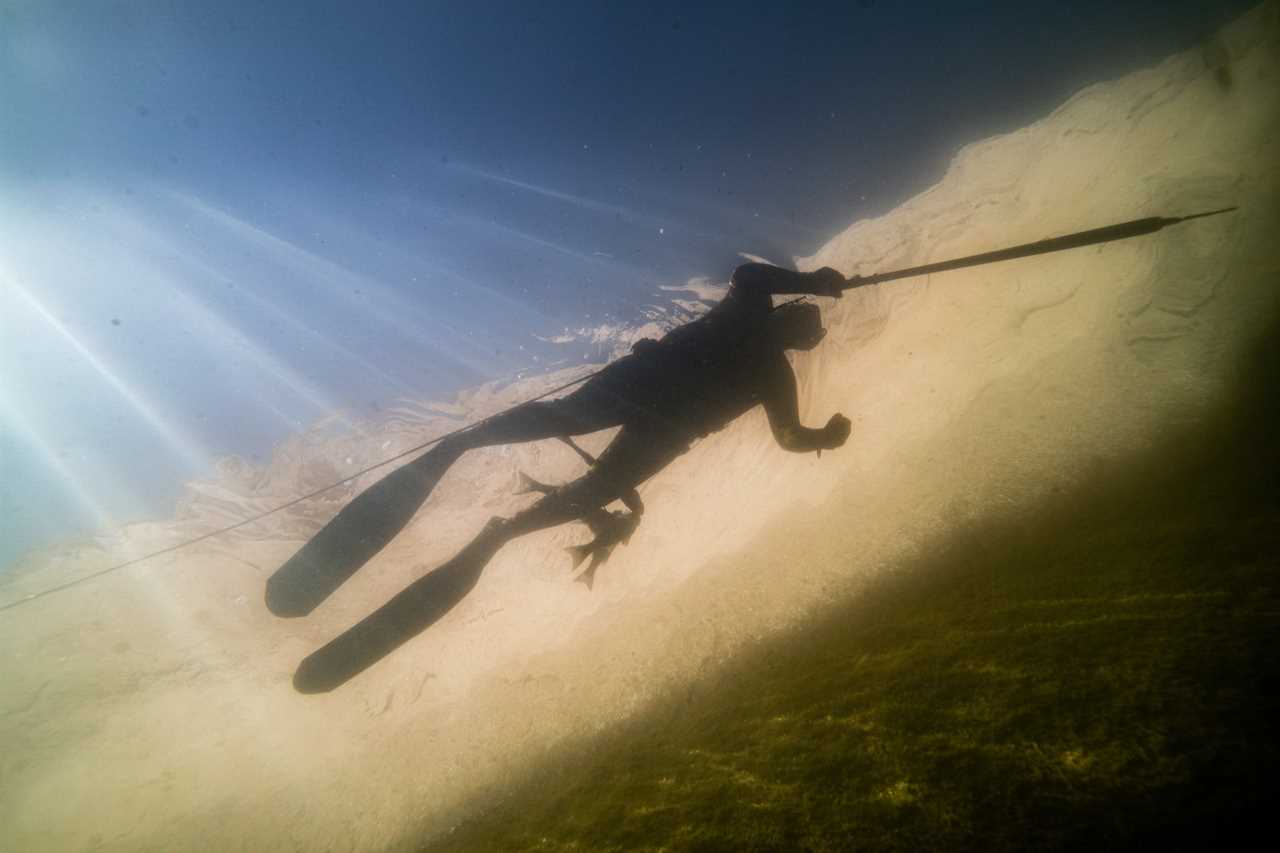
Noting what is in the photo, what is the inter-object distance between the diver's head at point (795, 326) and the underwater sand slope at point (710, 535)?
10.5 feet

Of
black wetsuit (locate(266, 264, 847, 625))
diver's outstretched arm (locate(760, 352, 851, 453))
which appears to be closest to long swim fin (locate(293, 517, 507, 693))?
black wetsuit (locate(266, 264, 847, 625))

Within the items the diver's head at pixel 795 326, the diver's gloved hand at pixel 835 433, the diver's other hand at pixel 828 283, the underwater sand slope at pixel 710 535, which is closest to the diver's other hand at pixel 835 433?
the diver's gloved hand at pixel 835 433

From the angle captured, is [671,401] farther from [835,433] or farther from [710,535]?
[710,535]

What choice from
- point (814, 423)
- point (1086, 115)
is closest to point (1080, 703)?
point (814, 423)

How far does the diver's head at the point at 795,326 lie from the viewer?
159 inches

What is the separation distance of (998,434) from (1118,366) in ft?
5.15

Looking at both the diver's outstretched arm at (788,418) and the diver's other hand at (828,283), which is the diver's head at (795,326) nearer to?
the diver's outstretched arm at (788,418)

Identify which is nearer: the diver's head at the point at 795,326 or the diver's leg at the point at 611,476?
the diver's leg at the point at 611,476

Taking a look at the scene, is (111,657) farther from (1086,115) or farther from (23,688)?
(1086,115)

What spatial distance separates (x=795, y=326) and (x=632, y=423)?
1865 mm

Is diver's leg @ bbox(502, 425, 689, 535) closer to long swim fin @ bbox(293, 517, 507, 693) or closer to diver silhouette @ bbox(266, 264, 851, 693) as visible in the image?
diver silhouette @ bbox(266, 264, 851, 693)

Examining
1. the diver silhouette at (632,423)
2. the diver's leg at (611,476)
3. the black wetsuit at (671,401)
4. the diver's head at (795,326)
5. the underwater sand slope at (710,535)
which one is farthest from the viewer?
the underwater sand slope at (710,535)

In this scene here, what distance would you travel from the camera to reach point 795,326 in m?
4.17

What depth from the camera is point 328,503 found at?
1636 cm
